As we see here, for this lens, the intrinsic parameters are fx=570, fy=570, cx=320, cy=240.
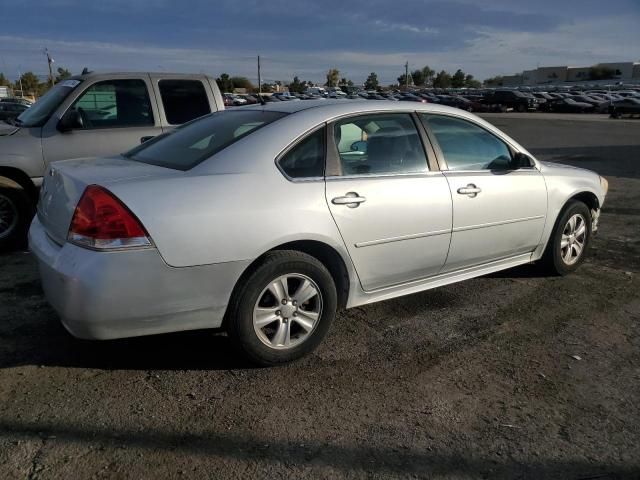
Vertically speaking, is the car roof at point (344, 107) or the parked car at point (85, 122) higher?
the car roof at point (344, 107)

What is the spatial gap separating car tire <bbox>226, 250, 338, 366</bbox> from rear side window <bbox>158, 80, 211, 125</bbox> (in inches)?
156

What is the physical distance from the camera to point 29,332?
3928mm

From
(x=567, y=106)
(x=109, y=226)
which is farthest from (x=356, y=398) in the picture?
(x=567, y=106)

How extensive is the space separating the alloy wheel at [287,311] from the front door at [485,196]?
1.26 meters

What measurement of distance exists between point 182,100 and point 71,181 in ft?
12.4

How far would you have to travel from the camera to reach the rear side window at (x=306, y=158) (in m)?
3.49

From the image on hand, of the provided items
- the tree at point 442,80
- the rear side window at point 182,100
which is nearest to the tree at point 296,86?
the tree at point 442,80

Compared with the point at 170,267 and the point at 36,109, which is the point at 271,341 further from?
the point at 36,109

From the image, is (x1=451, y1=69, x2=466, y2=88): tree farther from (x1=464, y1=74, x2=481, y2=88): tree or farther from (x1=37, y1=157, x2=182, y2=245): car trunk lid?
(x1=37, y1=157, x2=182, y2=245): car trunk lid

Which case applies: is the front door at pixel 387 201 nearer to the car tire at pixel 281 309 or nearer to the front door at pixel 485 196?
the front door at pixel 485 196

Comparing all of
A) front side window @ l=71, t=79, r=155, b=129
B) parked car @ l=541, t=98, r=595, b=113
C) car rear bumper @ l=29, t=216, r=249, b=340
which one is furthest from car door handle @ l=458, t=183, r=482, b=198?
parked car @ l=541, t=98, r=595, b=113

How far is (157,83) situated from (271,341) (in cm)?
435

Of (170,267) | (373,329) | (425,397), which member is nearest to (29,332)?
(170,267)

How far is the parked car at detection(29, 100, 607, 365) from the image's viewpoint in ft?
9.78
